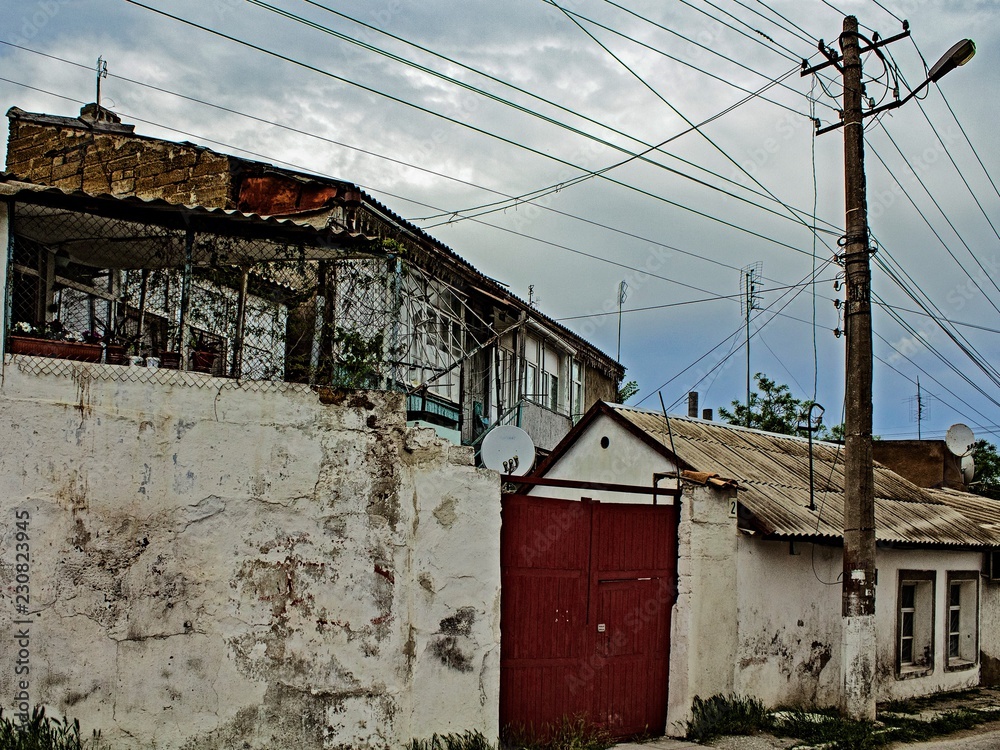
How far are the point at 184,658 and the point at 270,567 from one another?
97 cm

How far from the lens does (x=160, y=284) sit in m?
9.70

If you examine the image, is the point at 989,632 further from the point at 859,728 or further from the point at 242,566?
the point at 242,566

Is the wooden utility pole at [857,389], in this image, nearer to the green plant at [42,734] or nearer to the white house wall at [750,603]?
the white house wall at [750,603]

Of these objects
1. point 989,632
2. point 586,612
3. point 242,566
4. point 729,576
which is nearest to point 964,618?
point 989,632

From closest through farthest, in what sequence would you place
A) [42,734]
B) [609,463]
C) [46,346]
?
[42,734], [46,346], [609,463]

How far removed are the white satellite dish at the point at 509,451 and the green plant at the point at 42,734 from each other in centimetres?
514

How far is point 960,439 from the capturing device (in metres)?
18.4


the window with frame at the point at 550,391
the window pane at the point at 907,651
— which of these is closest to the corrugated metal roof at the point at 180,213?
the window pane at the point at 907,651

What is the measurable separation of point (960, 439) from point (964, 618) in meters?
4.90

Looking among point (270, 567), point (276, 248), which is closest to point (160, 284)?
point (276, 248)

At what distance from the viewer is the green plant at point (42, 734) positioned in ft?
21.2

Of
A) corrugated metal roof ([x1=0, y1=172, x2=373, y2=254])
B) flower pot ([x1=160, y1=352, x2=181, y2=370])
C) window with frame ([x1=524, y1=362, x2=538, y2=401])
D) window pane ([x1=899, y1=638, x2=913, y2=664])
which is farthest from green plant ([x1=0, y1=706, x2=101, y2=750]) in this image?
window with frame ([x1=524, y1=362, x2=538, y2=401])

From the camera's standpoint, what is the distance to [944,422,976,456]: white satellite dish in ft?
60.2

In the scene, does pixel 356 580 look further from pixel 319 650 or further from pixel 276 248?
pixel 276 248
